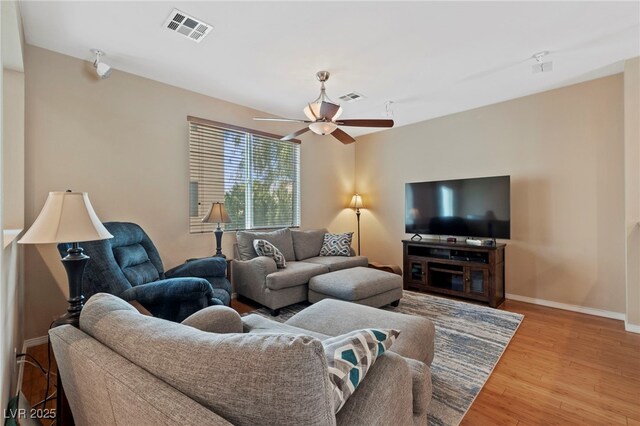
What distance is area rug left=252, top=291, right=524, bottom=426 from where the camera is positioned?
1807 mm

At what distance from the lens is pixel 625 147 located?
2.91 metres

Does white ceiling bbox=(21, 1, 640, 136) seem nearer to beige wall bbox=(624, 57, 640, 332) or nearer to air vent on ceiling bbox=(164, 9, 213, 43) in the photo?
air vent on ceiling bbox=(164, 9, 213, 43)

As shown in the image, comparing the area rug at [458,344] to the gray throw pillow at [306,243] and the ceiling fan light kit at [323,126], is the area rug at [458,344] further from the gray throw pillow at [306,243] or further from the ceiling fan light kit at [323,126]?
the ceiling fan light kit at [323,126]

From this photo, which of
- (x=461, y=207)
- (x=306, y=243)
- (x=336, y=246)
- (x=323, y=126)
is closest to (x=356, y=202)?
(x=336, y=246)

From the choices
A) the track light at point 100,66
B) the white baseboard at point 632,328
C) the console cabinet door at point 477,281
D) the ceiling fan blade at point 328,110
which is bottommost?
the white baseboard at point 632,328

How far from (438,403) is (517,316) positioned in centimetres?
201

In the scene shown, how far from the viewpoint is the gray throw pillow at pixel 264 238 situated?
3.67 m

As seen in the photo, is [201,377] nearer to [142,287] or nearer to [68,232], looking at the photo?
[68,232]

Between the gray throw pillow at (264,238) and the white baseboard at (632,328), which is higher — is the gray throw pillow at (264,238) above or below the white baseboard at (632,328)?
above

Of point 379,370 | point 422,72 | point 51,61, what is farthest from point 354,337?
point 51,61

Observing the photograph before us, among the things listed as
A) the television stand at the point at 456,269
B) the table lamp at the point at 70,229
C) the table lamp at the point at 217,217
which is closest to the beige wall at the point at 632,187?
the television stand at the point at 456,269

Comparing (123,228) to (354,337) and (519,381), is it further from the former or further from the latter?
(519,381)

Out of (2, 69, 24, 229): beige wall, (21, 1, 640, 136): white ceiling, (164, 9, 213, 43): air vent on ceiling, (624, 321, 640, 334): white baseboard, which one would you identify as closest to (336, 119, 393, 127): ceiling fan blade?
(21, 1, 640, 136): white ceiling

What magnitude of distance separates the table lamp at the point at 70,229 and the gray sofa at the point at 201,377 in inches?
15.6
